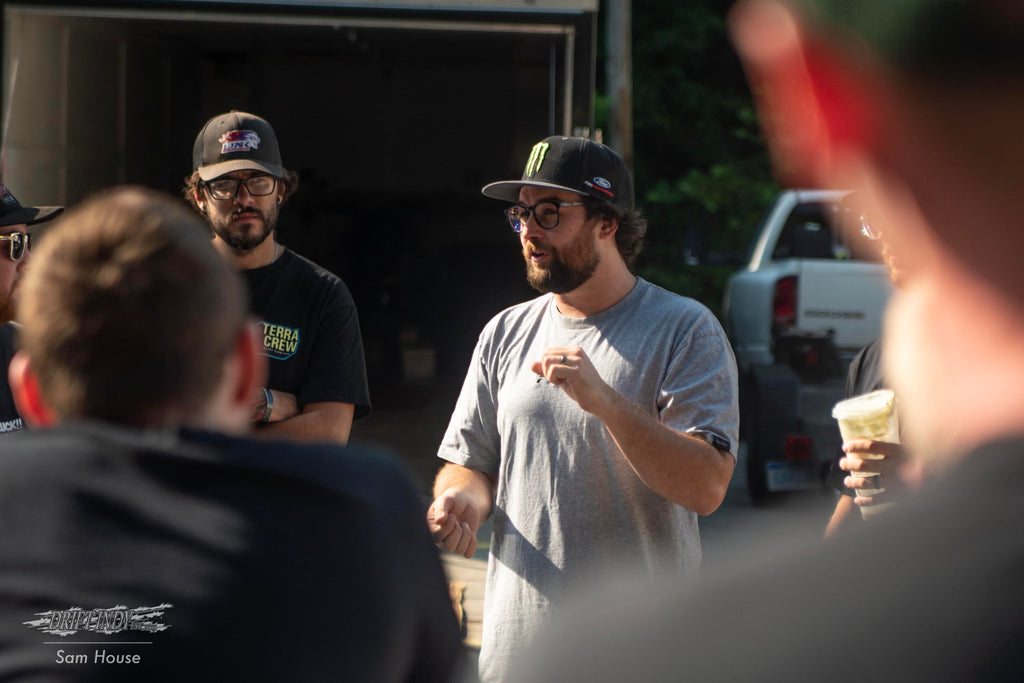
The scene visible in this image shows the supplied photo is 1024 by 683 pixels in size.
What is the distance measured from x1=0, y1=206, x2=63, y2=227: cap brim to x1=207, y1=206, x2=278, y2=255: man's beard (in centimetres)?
52

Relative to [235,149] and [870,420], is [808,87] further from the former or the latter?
[235,149]

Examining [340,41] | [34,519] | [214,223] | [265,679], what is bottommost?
[265,679]

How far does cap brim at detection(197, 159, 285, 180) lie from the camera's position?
3.39 m

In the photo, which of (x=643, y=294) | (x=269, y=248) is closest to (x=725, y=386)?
(x=643, y=294)

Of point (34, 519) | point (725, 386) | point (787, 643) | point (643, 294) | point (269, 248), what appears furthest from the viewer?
point (269, 248)

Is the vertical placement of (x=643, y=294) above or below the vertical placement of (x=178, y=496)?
above

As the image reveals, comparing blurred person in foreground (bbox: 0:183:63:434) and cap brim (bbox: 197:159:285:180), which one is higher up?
cap brim (bbox: 197:159:285:180)

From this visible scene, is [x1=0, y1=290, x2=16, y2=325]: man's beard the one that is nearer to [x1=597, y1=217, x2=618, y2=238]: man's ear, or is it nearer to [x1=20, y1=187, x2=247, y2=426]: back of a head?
[x1=597, y1=217, x2=618, y2=238]: man's ear

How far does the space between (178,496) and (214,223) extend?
95.6 inches

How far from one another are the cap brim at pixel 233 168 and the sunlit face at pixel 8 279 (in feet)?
2.24

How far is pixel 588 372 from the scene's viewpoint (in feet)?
7.85

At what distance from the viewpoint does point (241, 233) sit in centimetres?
330

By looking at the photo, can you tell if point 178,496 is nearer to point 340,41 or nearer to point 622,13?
point 340,41

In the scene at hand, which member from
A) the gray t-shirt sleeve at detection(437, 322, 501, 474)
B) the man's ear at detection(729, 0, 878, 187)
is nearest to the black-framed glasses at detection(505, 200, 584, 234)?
the gray t-shirt sleeve at detection(437, 322, 501, 474)
